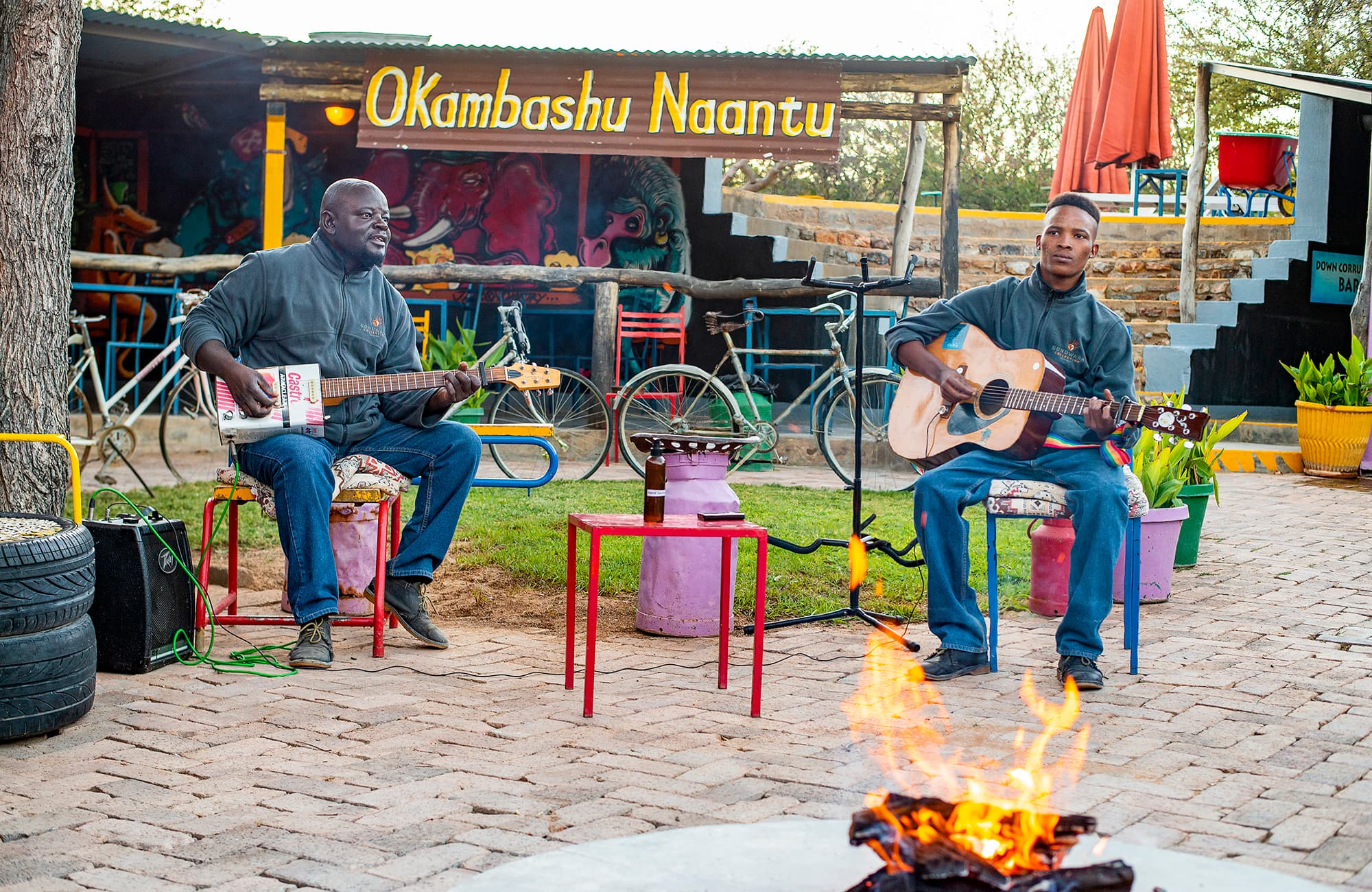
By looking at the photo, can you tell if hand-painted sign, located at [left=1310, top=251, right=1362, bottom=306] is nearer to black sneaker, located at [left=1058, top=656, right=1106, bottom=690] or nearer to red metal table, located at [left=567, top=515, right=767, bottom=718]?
black sneaker, located at [left=1058, top=656, right=1106, bottom=690]

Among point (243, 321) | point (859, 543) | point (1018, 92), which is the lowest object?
point (859, 543)

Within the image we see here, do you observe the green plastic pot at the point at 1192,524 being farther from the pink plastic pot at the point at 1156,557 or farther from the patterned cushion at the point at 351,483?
the patterned cushion at the point at 351,483

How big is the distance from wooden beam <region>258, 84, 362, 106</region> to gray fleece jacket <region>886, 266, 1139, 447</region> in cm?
742

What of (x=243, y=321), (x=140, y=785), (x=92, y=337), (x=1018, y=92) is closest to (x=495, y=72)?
(x=92, y=337)

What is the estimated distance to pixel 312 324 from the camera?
16.8 ft

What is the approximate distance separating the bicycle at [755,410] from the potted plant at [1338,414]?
3.38m

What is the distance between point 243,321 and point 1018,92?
20.6m

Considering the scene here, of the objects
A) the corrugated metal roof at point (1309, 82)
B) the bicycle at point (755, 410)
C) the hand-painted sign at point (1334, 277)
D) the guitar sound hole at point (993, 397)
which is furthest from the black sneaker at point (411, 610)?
the hand-painted sign at point (1334, 277)

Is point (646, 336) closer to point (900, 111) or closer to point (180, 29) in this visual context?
point (900, 111)

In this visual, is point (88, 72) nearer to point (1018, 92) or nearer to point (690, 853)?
point (690, 853)

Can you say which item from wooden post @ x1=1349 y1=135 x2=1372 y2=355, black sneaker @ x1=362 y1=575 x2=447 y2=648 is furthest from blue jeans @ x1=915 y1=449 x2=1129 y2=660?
wooden post @ x1=1349 y1=135 x2=1372 y2=355

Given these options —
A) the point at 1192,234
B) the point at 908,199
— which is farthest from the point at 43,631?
the point at 1192,234

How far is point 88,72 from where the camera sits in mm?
11992

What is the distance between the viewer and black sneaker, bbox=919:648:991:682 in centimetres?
472
